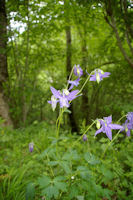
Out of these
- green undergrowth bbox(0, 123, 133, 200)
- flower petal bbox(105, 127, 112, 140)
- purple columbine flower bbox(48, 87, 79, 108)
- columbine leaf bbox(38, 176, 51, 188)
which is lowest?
green undergrowth bbox(0, 123, 133, 200)

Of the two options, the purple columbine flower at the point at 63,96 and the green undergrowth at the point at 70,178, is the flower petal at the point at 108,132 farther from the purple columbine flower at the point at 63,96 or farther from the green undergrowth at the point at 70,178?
the purple columbine flower at the point at 63,96

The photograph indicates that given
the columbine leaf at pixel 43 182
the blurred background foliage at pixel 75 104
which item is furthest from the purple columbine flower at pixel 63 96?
the columbine leaf at pixel 43 182

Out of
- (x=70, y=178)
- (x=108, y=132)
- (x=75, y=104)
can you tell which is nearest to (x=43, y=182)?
(x=70, y=178)

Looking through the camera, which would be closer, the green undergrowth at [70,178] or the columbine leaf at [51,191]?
the columbine leaf at [51,191]

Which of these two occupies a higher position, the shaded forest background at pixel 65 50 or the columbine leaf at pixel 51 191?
the shaded forest background at pixel 65 50

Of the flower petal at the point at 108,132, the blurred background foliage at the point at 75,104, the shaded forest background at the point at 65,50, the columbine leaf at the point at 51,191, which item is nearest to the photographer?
the columbine leaf at the point at 51,191

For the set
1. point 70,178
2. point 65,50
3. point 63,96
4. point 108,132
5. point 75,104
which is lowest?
point 70,178

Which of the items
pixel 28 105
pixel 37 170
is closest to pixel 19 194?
pixel 37 170

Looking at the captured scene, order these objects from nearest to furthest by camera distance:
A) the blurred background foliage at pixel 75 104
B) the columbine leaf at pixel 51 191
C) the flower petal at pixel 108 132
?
the columbine leaf at pixel 51 191, the flower petal at pixel 108 132, the blurred background foliage at pixel 75 104

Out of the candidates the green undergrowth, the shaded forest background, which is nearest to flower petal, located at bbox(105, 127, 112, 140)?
the green undergrowth

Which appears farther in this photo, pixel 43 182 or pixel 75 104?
pixel 75 104

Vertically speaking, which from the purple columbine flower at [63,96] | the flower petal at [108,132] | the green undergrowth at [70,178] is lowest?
the green undergrowth at [70,178]

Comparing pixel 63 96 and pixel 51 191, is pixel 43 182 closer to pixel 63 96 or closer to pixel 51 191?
pixel 51 191

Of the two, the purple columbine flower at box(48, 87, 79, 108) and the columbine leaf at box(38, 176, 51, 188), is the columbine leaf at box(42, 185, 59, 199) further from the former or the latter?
the purple columbine flower at box(48, 87, 79, 108)
